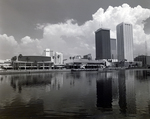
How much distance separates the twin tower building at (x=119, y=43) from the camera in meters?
28.1

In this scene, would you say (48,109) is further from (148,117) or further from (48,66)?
(48,66)

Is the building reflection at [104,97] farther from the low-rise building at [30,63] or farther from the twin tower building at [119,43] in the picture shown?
the low-rise building at [30,63]

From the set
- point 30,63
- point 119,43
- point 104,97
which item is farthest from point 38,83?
point 30,63

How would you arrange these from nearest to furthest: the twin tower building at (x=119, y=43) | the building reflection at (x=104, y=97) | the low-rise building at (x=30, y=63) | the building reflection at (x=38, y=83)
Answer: the building reflection at (x=104, y=97) < the building reflection at (x=38, y=83) < the twin tower building at (x=119, y=43) < the low-rise building at (x=30, y=63)

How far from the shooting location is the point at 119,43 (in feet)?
103

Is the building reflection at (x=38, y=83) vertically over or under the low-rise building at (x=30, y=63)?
under

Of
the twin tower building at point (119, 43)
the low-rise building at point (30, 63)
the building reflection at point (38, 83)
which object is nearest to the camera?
the building reflection at point (38, 83)

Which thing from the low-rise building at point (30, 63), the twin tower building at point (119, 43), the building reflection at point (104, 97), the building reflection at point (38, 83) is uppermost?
the twin tower building at point (119, 43)

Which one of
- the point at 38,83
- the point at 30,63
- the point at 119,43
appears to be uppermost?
the point at 119,43

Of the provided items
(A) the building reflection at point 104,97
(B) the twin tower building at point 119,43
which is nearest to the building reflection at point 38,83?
(A) the building reflection at point 104,97

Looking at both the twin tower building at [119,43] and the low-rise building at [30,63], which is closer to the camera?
the twin tower building at [119,43]

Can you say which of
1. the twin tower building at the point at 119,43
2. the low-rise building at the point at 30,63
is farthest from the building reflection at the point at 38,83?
the low-rise building at the point at 30,63

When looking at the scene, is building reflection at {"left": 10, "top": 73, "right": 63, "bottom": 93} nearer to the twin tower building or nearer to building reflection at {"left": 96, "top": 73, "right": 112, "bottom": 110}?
building reflection at {"left": 96, "top": 73, "right": 112, "bottom": 110}

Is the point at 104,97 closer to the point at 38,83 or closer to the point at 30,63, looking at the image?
Result: the point at 38,83
